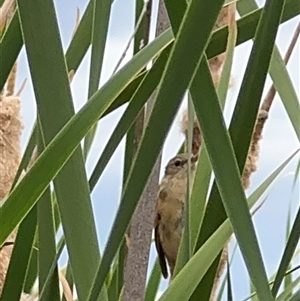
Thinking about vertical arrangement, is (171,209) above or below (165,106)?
above

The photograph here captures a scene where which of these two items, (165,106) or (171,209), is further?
(171,209)

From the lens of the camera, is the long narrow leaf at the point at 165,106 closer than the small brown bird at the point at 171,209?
Yes

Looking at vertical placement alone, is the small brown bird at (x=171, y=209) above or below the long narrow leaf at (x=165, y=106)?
above

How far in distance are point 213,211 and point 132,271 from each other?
73mm

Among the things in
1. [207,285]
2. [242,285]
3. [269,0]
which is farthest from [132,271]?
[242,285]

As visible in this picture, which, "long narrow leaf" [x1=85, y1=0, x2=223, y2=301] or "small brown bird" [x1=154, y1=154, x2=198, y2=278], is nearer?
"long narrow leaf" [x1=85, y1=0, x2=223, y2=301]

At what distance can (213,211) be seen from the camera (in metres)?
0.30

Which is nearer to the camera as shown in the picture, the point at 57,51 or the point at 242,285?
the point at 57,51

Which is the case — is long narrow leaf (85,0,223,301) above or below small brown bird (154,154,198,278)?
below

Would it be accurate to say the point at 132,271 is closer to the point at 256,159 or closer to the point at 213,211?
the point at 213,211

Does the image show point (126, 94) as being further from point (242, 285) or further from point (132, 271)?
point (242, 285)

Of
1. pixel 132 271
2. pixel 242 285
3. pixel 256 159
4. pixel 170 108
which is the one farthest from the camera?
pixel 242 285

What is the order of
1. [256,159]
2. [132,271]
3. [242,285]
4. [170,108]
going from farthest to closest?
[242,285]
[256,159]
[132,271]
[170,108]

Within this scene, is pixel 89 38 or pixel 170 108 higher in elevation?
pixel 89 38
